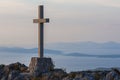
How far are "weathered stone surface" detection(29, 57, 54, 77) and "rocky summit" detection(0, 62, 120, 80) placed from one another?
20cm

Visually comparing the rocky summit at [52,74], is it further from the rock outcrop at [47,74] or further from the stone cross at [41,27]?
the stone cross at [41,27]

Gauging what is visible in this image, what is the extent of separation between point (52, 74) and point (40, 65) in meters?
1.97

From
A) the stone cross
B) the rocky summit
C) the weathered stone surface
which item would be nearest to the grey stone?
the rocky summit

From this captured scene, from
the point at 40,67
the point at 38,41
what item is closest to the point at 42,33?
the point at 38,41

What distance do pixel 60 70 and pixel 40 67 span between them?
4.70 feet

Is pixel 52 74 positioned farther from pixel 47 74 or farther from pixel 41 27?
pixel 41 27

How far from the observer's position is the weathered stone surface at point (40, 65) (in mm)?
31439

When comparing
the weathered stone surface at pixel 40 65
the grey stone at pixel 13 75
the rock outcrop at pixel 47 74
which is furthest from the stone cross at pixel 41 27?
the grey stone at pixel 13 75

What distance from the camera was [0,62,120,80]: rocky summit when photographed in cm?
2698

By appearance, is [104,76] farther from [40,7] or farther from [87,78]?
[40,7]

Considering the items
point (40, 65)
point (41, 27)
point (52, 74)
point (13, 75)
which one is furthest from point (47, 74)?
point (41, 27)

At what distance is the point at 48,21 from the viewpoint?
33156mm

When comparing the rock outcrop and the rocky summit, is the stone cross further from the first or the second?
the rocky summit

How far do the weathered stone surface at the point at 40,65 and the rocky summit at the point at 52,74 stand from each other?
0.20 m
